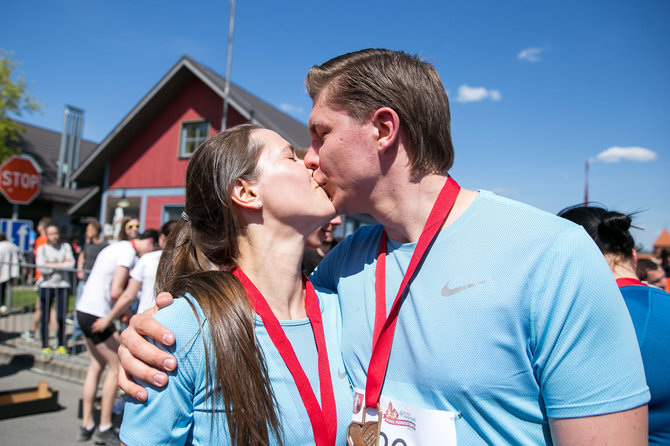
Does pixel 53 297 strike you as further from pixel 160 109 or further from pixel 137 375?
pixel 160 109

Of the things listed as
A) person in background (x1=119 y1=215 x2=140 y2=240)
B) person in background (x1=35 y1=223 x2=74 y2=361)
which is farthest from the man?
person in background (x1=35 y1=223 x2=74 y2=361)

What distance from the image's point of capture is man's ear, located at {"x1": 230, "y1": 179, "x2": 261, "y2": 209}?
6.40ft

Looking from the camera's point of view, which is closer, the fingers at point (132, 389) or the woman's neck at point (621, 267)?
the fingers at point (132, 389)

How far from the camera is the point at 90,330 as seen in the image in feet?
16.7

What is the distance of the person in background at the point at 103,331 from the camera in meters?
4.90

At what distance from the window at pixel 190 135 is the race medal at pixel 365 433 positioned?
15.8 metres

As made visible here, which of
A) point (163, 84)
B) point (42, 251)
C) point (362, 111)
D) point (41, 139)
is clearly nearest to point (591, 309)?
point (362, 111)

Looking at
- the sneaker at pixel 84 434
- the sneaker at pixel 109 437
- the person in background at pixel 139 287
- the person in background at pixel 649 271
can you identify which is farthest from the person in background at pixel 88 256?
the person in background at pixel 649 271


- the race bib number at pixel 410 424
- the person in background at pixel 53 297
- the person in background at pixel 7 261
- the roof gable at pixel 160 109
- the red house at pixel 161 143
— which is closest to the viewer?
the race bib number at pixel 410 424

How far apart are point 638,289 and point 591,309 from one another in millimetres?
1121

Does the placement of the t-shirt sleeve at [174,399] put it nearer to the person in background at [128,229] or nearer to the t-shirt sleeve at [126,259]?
the t-shirt sleeve at [126,259]

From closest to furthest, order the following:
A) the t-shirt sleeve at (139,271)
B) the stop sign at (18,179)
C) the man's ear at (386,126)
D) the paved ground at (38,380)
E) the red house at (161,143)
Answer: the man's ear at (386,126)
the paved ground at (38,380)
the t-shirt sleeve at (139,271)
the stop sign at (18,179)
the red house at (161,143)

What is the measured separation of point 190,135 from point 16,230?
7070mm

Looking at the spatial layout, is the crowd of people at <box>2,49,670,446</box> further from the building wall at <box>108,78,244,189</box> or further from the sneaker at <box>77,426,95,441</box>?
the building wall at <box>108,78,244,189</box>
